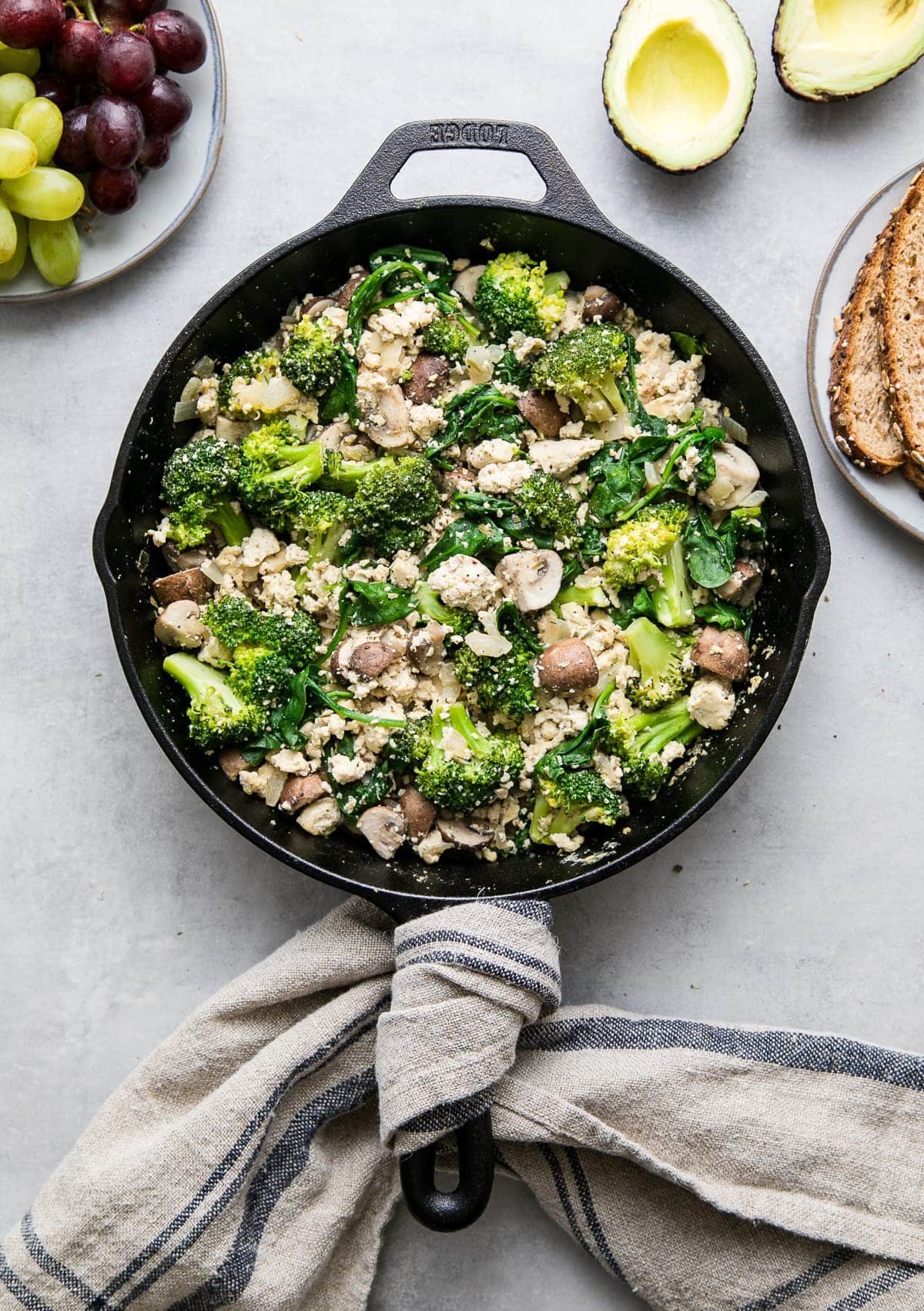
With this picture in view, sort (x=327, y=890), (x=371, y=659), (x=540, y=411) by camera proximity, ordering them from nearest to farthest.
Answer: (x=371, y=659), (x=540, y=411), (x=327, y=890)

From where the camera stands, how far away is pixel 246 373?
9.18 feet

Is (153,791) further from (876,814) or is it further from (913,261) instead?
(913,261)

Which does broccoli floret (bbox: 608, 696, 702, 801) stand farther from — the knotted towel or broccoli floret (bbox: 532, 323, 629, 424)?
broccoli floret (bbox: 532, 323, 629, 424)

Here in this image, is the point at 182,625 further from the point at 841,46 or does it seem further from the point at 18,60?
the point at 841,46

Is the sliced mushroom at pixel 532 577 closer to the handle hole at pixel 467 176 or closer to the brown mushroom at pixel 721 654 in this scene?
the brown mushroom at pixel 721 654

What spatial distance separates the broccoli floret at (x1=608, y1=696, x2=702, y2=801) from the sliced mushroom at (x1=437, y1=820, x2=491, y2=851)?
0.39 metres

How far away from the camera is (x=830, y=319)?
9.57ft

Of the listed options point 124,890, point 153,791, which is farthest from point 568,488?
point 124,890

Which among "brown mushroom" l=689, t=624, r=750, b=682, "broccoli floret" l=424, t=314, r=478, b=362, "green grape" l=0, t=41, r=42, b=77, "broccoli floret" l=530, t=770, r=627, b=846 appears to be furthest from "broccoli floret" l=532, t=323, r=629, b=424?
"green grape" l=0, t=41, r=42, b=77

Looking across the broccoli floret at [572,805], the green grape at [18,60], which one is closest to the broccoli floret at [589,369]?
the broccoli floret at [572,805]

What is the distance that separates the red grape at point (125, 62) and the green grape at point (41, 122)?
6.2 inches

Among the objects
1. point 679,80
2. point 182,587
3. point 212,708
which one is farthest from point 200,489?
point 679,80

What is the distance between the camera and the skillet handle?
8.54 feet

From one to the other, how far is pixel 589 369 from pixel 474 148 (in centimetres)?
60
